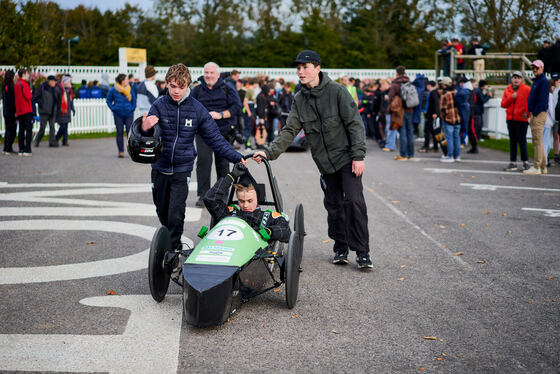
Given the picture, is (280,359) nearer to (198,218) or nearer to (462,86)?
(198,218)

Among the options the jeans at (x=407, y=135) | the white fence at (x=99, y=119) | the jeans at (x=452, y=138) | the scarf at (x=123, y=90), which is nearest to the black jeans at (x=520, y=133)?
the jeans at (x=452, y=138)

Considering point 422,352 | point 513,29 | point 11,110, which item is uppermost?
point 513,29

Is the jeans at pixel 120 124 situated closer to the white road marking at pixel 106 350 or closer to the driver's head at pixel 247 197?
the driver's head at pixel 247 197

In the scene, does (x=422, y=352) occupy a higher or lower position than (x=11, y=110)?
lower

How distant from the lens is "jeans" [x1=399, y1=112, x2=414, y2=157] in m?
17.1

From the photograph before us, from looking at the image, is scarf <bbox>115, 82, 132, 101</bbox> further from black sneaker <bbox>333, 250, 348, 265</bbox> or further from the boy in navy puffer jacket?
black sneaker <bbox>333, 250, 348, 265</bbox>

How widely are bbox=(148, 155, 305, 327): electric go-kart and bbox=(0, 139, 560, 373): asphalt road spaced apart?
17 centimetres

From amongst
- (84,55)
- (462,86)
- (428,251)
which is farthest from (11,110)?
(84,55)

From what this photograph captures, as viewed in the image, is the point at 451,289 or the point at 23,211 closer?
the point at 451,289

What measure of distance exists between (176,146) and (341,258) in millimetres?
2071

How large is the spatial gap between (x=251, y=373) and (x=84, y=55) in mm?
60803

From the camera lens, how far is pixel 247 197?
6.15 m

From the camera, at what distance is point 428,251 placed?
765 centimetres

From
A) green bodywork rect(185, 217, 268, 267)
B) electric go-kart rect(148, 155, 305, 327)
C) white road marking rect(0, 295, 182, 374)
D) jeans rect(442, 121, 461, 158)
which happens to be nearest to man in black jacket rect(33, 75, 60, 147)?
jeans rect(442, 121, 461, 158)
